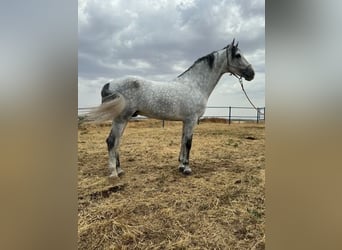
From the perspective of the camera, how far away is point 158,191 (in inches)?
63.7

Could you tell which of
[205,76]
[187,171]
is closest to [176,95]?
[205,76]

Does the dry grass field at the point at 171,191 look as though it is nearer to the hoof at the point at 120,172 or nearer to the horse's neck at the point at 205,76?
the hoof at the point at 120,172

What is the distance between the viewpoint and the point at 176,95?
74.1 inches

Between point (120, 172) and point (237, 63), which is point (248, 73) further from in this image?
point (120, 172)

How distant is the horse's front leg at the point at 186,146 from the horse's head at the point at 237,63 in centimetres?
41

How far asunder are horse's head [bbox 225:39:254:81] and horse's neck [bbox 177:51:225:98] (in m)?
0.07

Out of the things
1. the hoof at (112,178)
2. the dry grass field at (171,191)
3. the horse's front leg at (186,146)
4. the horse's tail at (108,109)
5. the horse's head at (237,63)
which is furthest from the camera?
the horse's front leg at (186,146)

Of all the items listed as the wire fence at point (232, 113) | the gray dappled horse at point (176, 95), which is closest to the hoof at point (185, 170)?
the gray dappled horse at point (176, 95)

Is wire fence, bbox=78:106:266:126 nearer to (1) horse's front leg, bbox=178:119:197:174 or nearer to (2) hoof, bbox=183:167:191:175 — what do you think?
(1) horse's front leg, bbox=178:119:197:174

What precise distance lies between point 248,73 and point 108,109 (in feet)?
2.78

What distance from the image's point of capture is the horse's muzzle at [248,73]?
172 centimetres
